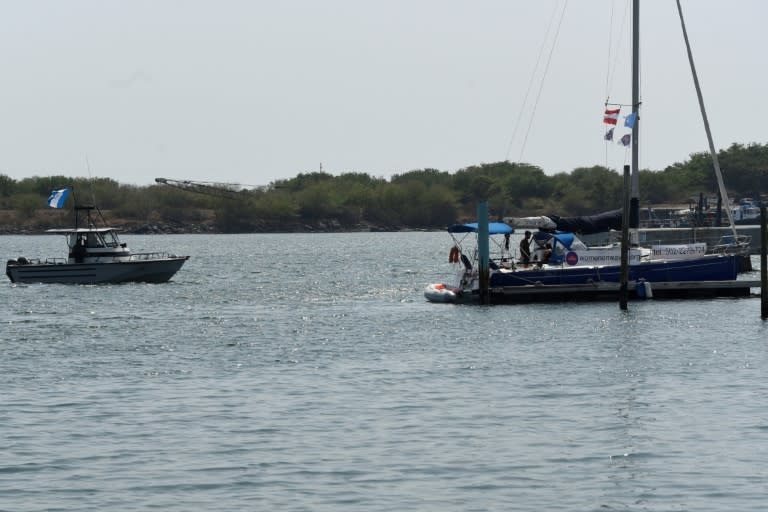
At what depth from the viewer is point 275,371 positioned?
105 ft

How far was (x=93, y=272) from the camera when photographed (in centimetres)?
6303

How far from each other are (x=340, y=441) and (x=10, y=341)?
65.1 ft

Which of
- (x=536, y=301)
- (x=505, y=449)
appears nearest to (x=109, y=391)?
(x=505, y=449)

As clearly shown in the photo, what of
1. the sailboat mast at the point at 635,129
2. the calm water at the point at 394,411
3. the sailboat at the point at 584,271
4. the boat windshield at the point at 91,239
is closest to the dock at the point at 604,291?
the sailboat at the point at 584,271

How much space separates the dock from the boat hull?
22.3 meters

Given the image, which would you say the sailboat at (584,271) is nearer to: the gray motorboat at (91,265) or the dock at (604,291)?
the dock at (604,291)

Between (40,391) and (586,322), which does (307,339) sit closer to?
(586,322)

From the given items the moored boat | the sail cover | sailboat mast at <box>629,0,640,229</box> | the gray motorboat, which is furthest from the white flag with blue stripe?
sailboat mast at <box>629,0,640,229</box>

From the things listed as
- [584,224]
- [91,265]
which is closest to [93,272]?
[91,265]

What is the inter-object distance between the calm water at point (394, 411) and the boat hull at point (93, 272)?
51.0 ft

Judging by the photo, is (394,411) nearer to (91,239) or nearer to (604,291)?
(604,291)

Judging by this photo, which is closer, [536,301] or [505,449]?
[505,449]

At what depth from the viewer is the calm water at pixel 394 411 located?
1978cm

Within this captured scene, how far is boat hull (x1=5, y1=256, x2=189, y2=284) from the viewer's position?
6303 cm
